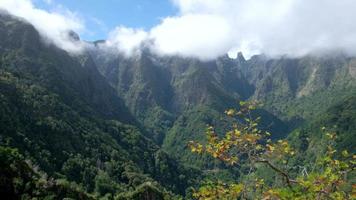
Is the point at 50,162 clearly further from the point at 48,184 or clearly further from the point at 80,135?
the point at 48,184

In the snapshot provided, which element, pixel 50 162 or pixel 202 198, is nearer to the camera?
pixel 202 198

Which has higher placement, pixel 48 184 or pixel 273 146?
pixel 273 146

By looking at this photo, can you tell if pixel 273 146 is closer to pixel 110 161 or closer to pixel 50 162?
pixel 50 162

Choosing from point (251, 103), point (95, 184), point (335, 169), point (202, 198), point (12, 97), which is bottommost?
point (95, 184)

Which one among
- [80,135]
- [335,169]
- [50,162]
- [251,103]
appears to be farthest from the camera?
[80,135]

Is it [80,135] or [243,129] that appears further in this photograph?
[80,135]

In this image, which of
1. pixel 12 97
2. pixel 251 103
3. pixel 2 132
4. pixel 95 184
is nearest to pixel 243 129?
pixel 251 103

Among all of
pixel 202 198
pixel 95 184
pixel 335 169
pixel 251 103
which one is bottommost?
pixel 95 184

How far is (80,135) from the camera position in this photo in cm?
19900

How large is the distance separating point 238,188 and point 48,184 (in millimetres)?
82059

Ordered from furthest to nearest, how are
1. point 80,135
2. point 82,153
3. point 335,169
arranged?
point 80,135 < point 82,153 < point 335,169

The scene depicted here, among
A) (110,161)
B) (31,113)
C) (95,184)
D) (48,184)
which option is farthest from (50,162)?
(48,184)

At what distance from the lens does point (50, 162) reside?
156 m

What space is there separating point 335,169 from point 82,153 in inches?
6879
